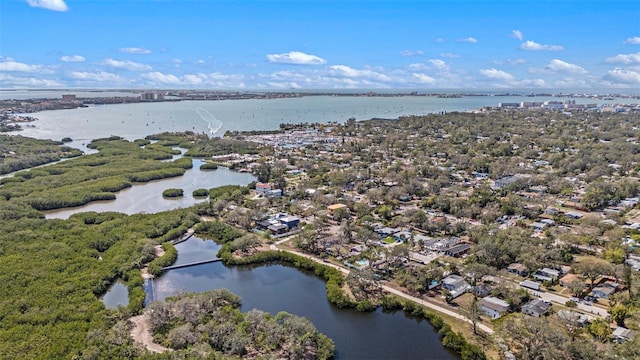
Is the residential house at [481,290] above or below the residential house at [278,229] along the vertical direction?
below

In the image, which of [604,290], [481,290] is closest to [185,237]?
[481,290]

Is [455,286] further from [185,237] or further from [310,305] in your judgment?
[185,237]

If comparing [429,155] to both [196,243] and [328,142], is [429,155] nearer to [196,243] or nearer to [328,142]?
[328,142]

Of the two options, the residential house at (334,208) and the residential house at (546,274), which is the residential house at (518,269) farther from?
the residential house at (334,208)

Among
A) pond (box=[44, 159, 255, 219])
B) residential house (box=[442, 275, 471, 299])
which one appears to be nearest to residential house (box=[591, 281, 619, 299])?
residential house (box=[442, 275, 471, 299])

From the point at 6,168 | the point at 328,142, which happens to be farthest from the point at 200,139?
the point at 6,168

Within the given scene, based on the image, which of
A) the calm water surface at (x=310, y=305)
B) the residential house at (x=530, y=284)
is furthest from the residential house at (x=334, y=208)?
the residential house at (x=530, y=284)
